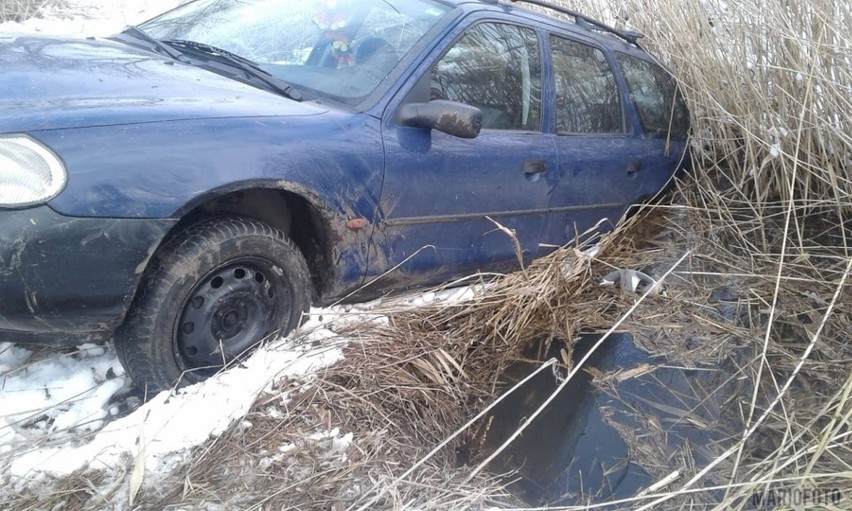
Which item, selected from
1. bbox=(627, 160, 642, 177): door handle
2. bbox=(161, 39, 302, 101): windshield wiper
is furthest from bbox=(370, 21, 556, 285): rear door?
bbox=(627, 160, 642, 177): door handle

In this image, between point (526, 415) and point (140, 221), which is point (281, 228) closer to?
point (140, 221)

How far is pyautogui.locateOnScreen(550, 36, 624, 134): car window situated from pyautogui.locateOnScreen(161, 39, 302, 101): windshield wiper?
145cm

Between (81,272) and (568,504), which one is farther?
(568,504)

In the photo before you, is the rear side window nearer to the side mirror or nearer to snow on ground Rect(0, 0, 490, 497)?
the side mirror

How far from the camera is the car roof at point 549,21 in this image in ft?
11.2

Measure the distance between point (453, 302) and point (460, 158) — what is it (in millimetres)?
650

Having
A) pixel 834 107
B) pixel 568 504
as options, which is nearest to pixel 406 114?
pixel 568 504

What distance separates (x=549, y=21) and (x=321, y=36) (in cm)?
134

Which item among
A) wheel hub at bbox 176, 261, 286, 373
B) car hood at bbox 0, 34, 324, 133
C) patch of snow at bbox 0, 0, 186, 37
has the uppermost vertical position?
patch of snow at bbox 0, 0, 186, 37

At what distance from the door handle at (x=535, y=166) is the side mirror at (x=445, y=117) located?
2.10 ft

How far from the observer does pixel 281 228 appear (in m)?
2.86

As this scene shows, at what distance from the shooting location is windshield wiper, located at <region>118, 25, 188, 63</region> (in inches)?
124

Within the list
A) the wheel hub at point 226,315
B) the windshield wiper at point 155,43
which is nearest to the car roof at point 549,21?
the windshield wiper at point 155,43

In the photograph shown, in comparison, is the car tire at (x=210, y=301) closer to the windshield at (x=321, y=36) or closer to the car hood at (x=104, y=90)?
the car hood at (x=104, y=90)
